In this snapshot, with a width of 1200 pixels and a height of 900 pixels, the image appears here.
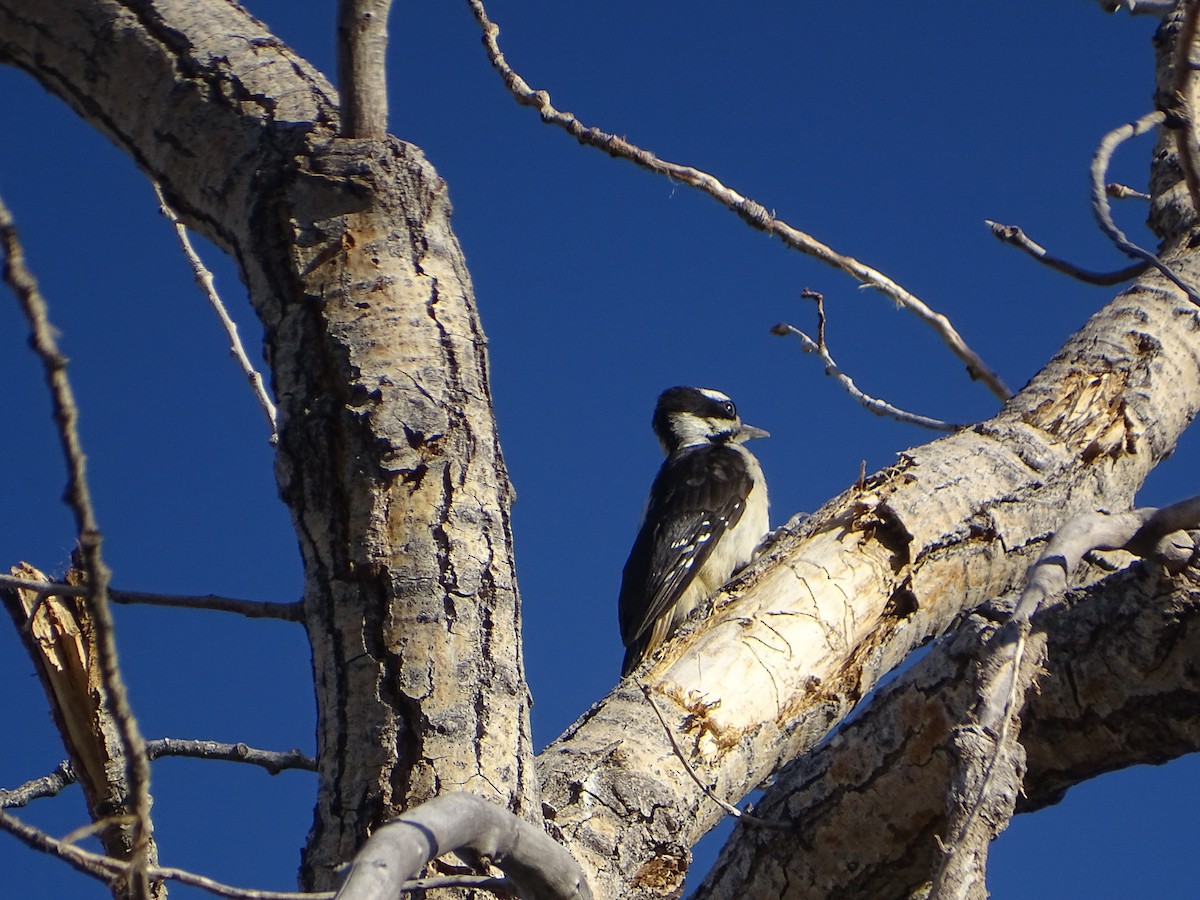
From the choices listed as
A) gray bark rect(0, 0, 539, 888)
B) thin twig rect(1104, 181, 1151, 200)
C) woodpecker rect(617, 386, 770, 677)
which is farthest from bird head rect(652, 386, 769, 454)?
gray bark rect(0, 0, 539, 888)

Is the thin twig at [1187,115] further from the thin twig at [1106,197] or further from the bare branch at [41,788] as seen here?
the bare branch at [41,788]

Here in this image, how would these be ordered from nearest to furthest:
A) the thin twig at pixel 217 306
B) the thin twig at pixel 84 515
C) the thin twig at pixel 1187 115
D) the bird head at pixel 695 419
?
the thin twig at pixel 84 515 → the thin twig at pixel 1187 115 → the thin twig at pixel 217 306 → the bird head at pixel 695 419

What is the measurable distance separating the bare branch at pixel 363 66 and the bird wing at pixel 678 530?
4.24m

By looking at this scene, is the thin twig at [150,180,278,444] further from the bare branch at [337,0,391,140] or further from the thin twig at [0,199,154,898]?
the thin twig at [0,199,154,898]

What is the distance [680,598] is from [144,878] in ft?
16.9

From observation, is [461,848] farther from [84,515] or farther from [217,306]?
[217,306]

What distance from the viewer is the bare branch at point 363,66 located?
79.4 inches

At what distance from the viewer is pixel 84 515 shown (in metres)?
1.11

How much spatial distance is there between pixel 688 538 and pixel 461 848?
499 centimetres

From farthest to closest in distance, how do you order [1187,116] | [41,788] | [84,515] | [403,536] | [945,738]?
[41,788] → [945,738] → [403,536] → [1187,116] → [84,515]

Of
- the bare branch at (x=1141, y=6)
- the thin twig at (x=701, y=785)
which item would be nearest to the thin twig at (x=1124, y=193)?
the bare branch at (x=1141, y=6)

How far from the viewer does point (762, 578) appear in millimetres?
3162

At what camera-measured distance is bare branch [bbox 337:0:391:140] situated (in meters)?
2.02

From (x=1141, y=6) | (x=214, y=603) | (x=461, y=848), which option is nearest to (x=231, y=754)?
(x=214, y=603)
